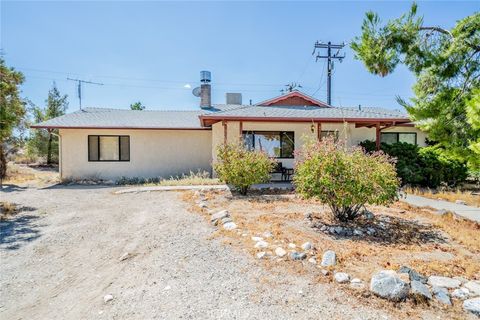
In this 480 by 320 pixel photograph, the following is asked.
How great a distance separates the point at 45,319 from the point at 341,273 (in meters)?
3.52

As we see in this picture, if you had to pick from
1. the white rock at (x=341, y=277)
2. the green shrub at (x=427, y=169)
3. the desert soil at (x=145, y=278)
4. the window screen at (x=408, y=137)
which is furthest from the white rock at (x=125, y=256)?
the window screen at (x=408, y=137)

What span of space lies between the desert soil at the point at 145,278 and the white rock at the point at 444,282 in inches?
30.1

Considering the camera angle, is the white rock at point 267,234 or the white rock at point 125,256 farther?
the white rock at point 267,234

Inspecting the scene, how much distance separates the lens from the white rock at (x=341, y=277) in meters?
3.64

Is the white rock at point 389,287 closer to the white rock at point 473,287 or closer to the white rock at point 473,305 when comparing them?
the white rock at point 473,305

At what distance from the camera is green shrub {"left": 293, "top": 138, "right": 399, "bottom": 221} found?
226 inches

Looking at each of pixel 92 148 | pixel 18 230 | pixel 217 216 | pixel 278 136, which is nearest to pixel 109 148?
pixel 92 148

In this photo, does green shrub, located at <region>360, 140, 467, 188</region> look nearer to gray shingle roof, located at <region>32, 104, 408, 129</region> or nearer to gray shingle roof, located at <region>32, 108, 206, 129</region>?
gray shingle roof, located at <region>32, 104, 408, 129</region>

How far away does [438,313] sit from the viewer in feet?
10.2

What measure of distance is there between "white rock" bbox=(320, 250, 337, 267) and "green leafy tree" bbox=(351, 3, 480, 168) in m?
2.83

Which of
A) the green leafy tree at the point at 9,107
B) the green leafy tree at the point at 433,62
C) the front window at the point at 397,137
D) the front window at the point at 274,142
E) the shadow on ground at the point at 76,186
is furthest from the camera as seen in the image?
the front window at the point at 397,137

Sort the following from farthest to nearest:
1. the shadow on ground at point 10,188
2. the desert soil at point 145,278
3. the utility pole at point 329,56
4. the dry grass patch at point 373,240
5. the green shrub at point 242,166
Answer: the utility pole at point 329,56, the shadow on ground at point 10,188, the green shrub at point 242,166, the dry grass patch at point 373,240, the desert soil at point 145,278

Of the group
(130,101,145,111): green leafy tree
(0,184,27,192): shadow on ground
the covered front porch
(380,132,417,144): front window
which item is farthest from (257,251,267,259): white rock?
(130,101,145,111): green leafy tree

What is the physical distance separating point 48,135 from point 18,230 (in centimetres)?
1888
